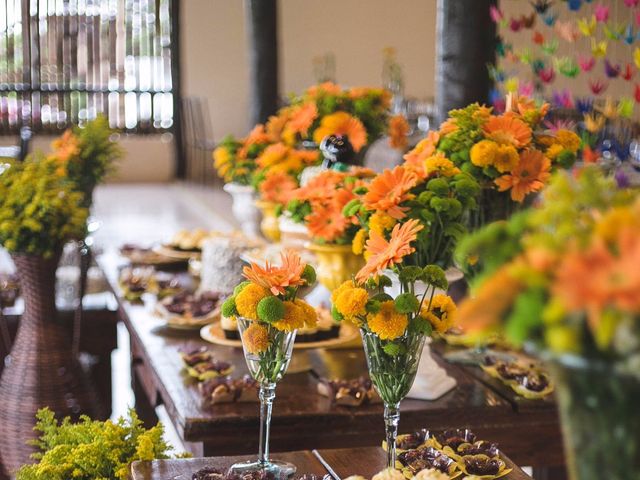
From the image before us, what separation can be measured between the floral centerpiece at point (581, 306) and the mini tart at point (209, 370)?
4.83 ft

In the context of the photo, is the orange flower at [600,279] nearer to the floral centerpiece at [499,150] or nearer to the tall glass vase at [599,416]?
the tall glass vase at [599,416]

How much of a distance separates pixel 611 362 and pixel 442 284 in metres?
0.83

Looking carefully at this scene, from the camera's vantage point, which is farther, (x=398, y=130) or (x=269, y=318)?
(x=398, y=130)

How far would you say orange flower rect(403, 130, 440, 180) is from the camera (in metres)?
1.88

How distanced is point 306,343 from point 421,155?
58 centimetres

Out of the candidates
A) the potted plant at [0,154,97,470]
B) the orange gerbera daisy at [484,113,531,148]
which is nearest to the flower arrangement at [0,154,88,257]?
the potted plant at [0,154,97,470]

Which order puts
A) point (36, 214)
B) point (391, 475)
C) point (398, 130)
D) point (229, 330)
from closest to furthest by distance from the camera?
point (391, 475)
point (229, 330)
point (36, 214)
point (398, 130)

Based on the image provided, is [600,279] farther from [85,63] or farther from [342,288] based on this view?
[85,63]

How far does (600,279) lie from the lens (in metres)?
0.59

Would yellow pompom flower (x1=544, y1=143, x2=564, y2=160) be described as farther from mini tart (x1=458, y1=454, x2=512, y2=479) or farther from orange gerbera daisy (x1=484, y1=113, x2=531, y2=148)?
mini tart (x1=458, y1=454, x2=512, y2=479)

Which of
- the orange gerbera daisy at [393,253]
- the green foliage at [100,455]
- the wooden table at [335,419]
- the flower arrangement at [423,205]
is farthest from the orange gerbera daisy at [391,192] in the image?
the green foliage at [100,455]

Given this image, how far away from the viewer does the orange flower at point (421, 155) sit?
6.17 feet

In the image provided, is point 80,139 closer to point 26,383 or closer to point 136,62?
point 26,383

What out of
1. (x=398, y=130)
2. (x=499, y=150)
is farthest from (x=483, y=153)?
(x=398, y=130)
